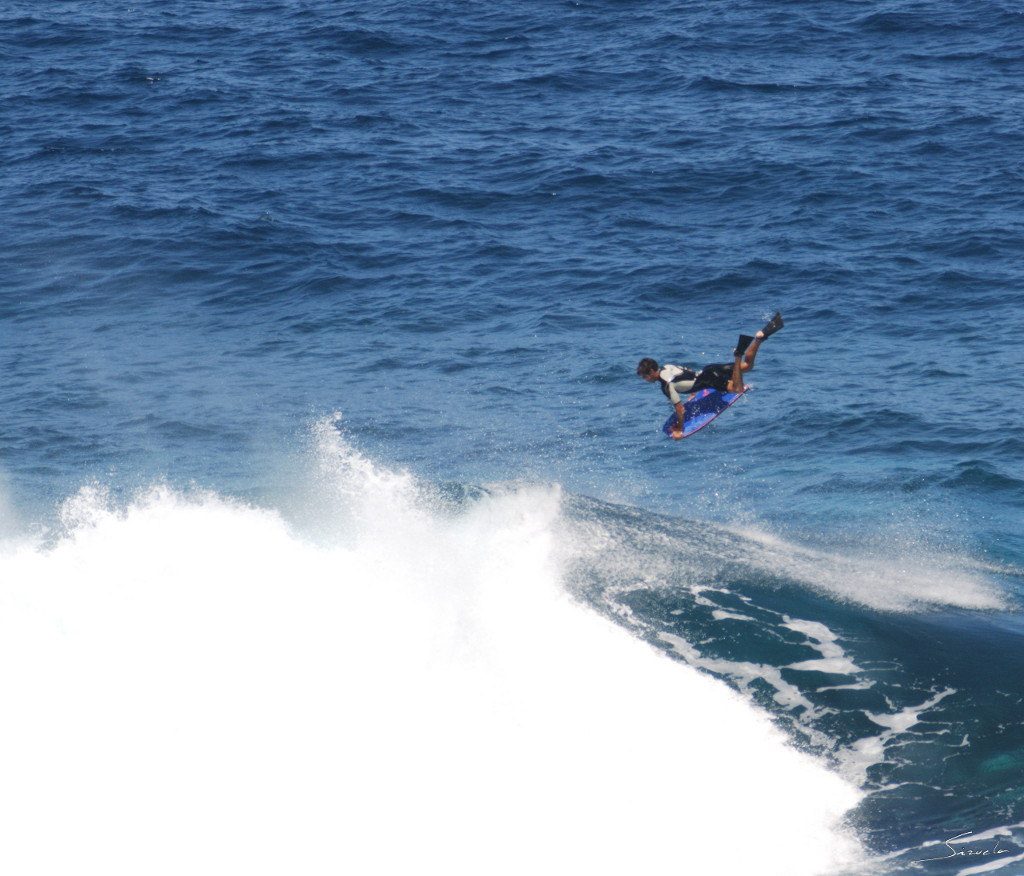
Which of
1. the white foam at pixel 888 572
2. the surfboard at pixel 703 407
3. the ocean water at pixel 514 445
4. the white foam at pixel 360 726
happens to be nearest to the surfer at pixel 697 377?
the surfboard at pixel 703 407

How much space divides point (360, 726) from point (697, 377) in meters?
7.02

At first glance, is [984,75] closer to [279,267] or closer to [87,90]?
[279,267]

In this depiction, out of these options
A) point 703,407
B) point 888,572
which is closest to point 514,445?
point 703,407

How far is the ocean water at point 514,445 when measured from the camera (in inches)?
521

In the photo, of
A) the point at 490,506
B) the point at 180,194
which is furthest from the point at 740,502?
the point at 180,194

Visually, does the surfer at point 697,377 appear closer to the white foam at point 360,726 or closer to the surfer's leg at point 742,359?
the surfer's leg at point 742,359

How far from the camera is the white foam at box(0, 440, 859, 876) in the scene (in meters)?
12.7

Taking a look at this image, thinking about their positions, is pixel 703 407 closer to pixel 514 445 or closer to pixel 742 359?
pixel 742 359

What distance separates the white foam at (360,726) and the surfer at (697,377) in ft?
11.6

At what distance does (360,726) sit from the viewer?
1406cm

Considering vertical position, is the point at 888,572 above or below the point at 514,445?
below

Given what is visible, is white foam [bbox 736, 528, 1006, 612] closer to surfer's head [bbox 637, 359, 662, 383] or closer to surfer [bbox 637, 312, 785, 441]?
surfer [bbox 637, 312, 785, 441]

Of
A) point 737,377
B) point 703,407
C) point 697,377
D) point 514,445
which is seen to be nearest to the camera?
point 737,377

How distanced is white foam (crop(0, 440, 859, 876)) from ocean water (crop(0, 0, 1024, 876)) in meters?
0.06
